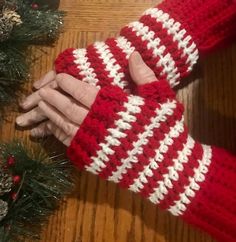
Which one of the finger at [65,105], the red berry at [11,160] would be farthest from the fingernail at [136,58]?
the red berry at [11,160]

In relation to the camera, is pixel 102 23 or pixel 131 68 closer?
pixel 131 68

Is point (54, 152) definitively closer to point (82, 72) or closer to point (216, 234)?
point (82, 72)

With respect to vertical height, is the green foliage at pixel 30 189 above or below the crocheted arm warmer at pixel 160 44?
below

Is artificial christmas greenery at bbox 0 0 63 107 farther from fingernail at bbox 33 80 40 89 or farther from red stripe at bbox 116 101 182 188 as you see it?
red stripe at bbox 116 101 182 188

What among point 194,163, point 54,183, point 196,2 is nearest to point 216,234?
point 194,163

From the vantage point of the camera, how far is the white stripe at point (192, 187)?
613mm

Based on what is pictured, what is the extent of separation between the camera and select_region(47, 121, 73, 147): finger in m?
0.66

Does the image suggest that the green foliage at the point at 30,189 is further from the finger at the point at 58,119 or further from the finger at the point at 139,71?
the finger at the point at 139,71

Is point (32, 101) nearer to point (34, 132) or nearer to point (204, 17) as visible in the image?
point (34, 132)

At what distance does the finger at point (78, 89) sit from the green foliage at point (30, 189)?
0.10m

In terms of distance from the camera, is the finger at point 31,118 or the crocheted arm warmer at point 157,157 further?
the finger at point 31,118

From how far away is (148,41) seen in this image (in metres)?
0.67

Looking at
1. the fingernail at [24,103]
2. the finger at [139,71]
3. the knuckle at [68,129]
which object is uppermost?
the finger at [139,71]

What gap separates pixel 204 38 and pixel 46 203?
0.36m
